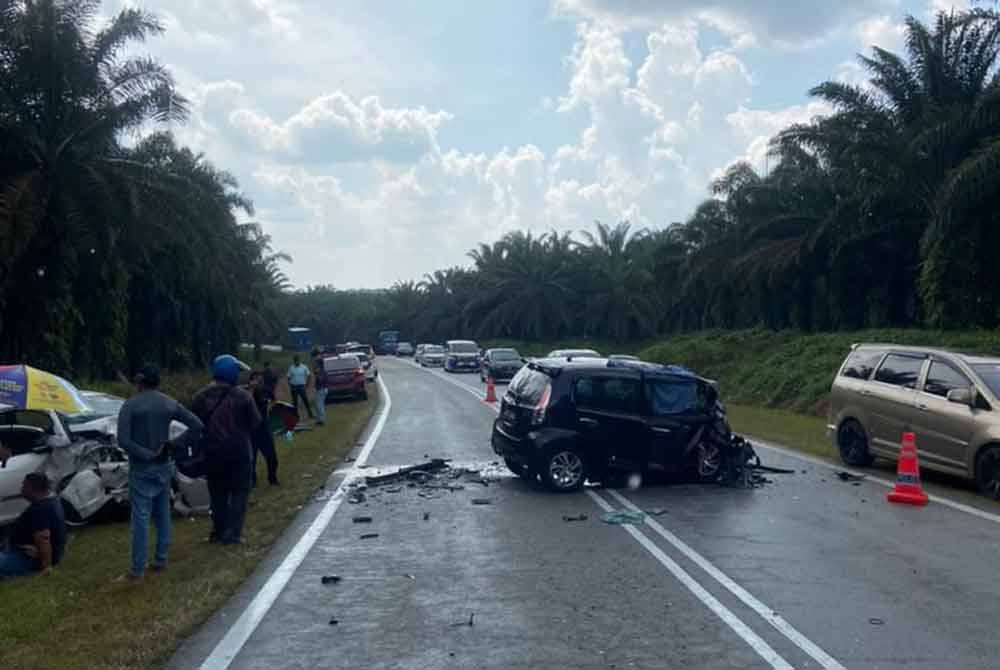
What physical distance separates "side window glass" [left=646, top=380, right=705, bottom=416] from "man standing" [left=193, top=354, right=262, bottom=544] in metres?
5.75

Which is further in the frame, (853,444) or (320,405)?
(320,405)

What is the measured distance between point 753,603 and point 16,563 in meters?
6.30

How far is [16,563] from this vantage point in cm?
919

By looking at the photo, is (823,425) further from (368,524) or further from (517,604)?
(517,604)

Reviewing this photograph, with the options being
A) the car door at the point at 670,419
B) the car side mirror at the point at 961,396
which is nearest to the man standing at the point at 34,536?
the car door at the point at 670,419

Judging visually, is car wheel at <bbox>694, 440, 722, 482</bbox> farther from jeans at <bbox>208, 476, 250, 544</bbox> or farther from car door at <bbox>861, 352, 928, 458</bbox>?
jeans at <bbox>208, 476, 250, 544</bbox>

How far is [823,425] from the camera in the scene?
24.2 metres

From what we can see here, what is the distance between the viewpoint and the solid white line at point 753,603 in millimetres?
6547

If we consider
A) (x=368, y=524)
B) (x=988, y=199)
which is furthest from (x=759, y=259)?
(x=368, y=524)

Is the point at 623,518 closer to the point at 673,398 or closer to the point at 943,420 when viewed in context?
the point at 673,398

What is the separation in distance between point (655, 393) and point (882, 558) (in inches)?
188

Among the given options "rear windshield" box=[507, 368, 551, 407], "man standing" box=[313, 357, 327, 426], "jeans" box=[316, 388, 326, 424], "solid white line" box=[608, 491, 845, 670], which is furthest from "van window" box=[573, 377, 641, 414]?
"jeans" box=[316, 388, 326, 424]

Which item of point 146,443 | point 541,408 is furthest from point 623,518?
point 146,443

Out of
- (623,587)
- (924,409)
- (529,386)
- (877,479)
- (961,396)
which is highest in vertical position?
(961,396)
